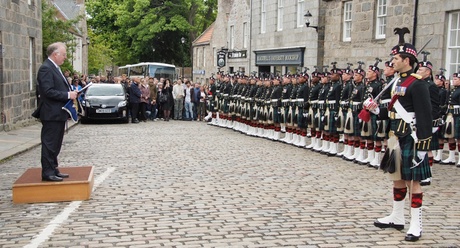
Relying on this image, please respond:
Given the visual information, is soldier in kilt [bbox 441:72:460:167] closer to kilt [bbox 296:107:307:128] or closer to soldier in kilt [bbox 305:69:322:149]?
soldier in kilt [bbox 305:69:322:149]

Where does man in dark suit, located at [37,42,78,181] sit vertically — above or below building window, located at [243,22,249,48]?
below

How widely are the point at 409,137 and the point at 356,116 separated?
5.99m

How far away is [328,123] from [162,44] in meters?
45.7

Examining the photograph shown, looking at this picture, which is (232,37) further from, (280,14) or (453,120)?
(453,120)

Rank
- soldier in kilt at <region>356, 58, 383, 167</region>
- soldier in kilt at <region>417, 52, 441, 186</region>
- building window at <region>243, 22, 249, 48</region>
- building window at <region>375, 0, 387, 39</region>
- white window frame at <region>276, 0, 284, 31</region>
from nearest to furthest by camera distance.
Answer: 1. soldier in kilt at <region>417, 52, 441, 186</region>
2. soldier in kilt at <region>356, 58, 383, 167</region>
3. building window at <region>375, 0, 387, 39</region>
4. white window frame at <region>276, 0, 284, 31</region>
5. building window at <region>243, 22, 249, 48</region>

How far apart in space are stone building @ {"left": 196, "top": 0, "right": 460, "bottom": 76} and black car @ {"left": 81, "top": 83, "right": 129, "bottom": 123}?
26.4 ft

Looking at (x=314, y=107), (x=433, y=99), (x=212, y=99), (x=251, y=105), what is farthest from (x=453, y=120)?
(x=212, y=99)

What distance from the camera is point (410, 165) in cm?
601

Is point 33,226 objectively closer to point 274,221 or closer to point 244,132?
point 274,221

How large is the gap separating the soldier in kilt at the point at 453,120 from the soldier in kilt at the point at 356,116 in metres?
1.96

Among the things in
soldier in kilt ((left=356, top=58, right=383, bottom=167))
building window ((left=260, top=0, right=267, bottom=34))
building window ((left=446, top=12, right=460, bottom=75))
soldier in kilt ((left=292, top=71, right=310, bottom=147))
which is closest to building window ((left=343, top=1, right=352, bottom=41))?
building window ((left=446, top=12, right=460, bottom=75))

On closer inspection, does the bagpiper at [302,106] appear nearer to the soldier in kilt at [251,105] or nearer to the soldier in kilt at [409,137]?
the soldier in kilt at [251,105]

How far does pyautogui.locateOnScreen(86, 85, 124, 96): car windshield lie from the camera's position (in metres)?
22.3

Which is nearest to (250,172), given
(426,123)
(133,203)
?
(133,203)
